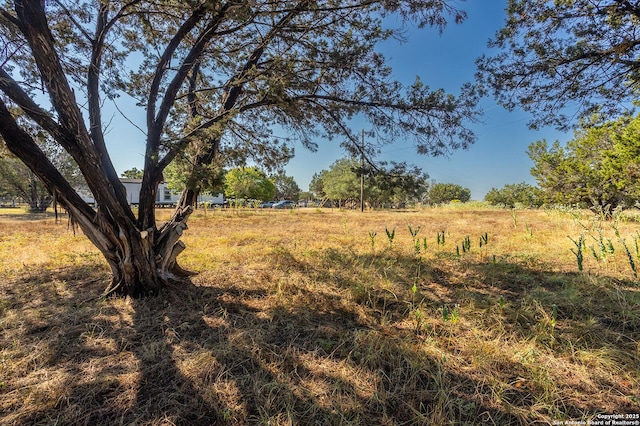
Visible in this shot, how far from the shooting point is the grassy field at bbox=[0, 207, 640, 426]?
1.54 m

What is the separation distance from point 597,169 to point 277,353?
18943mm

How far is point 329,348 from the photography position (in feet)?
7.05

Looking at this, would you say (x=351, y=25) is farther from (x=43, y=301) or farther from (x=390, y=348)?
(x=43, y=301)

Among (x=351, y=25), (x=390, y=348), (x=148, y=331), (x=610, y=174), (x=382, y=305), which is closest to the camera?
(x=390, y=348)

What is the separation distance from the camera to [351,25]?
3.58 m

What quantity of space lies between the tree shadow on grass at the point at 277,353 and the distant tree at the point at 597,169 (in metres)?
9.69

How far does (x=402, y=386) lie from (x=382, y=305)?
1.26 meters

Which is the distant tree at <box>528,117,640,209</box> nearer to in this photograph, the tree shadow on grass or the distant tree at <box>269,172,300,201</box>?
the tree shadow on grass

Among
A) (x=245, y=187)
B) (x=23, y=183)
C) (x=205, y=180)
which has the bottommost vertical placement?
(x=205, y=180)

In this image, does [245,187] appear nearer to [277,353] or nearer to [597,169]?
[597,169]

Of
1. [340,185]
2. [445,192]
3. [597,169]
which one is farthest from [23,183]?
[445,192]

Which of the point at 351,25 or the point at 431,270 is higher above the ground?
A: the point at 351,25

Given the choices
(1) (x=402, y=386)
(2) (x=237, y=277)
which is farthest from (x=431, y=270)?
(2) (x=237, y=277)

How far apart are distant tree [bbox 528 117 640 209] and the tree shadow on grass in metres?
9.69
